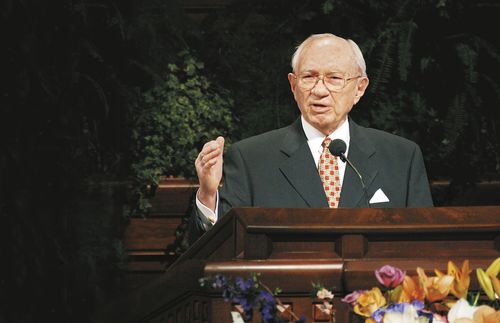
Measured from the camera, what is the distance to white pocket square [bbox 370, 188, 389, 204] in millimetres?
3033

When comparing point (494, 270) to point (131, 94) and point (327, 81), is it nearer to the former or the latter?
point (327, 81)

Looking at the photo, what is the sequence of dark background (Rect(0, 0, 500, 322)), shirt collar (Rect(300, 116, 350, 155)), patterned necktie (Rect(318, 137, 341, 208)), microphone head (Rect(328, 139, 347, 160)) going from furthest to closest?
dark background (Rect(0, 0, 500, 322))
shirt collar (Rect(300, 116, 350, 155))
patterned necktie (Rect(318, 137, 341, 208))
microphone head (Rect(328, 139, 347, 160))

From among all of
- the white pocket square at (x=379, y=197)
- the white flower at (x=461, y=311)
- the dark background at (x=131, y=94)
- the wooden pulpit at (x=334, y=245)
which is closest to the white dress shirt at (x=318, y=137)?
the white pocket square at (x=379, y=197)

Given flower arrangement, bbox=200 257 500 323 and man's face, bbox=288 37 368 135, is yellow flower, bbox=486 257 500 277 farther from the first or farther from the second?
man's face, bbox=288 37 368 135

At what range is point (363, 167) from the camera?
3.12 m

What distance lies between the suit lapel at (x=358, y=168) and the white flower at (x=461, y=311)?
1435mm

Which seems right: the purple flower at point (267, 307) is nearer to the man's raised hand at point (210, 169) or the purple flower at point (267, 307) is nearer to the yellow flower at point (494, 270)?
the yellow flower at point (494, 270)

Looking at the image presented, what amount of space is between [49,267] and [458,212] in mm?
2670

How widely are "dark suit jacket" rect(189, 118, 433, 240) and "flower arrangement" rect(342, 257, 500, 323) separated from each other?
1368mm

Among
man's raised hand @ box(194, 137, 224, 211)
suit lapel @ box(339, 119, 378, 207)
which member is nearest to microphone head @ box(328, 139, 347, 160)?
man's raised hand @ box(194, 137, 224, 211)

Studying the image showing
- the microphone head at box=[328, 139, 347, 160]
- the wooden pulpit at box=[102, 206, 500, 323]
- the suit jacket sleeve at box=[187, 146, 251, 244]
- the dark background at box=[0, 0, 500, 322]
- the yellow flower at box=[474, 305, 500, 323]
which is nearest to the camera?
the yellow flower at box=[474, 305, 500, 323]

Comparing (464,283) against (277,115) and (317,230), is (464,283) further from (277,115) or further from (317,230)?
(277,115)

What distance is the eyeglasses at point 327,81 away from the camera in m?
3.12

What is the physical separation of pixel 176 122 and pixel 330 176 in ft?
6.92
